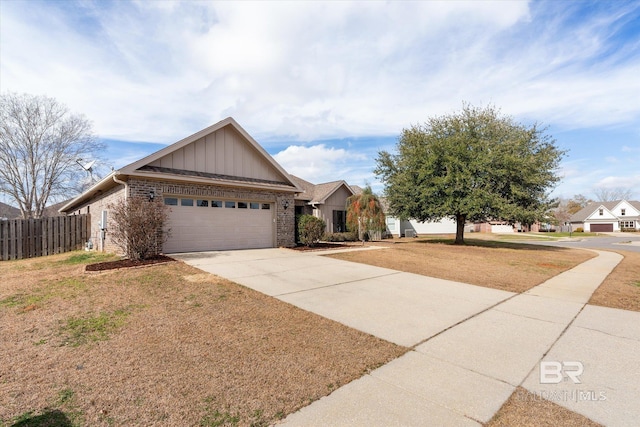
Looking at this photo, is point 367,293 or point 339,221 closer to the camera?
point 367,293

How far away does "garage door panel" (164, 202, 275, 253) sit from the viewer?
38.3 ft

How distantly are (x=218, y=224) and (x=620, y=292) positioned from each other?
A: 13.0 meters

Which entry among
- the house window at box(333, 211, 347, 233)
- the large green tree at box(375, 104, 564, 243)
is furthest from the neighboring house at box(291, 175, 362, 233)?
the large green tree at box(375, 104, 564, 243)

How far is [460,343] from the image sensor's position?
13.7 feet

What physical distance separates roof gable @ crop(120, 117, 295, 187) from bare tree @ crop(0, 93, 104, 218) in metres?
21.6

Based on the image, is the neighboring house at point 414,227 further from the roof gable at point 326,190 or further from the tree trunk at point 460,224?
the tree trunk at point 460,224

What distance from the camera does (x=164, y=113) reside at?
1450cm

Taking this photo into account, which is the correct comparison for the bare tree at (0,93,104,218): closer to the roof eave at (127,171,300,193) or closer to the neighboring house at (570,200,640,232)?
the roof eave at (127,171,300,193)

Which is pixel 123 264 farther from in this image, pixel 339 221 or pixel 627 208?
pixel 627 208

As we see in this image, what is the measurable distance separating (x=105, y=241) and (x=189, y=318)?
10.5m

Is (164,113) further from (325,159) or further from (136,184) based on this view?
(325,159)

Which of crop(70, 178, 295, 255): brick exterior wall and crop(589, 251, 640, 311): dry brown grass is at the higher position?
crop(70, 178, 295, 255): brick exterior wall

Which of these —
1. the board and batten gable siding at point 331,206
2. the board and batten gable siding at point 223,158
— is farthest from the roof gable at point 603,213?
the board and batten gable siding at point 223,158

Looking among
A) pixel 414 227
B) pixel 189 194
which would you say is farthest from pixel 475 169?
pixel 414 227
